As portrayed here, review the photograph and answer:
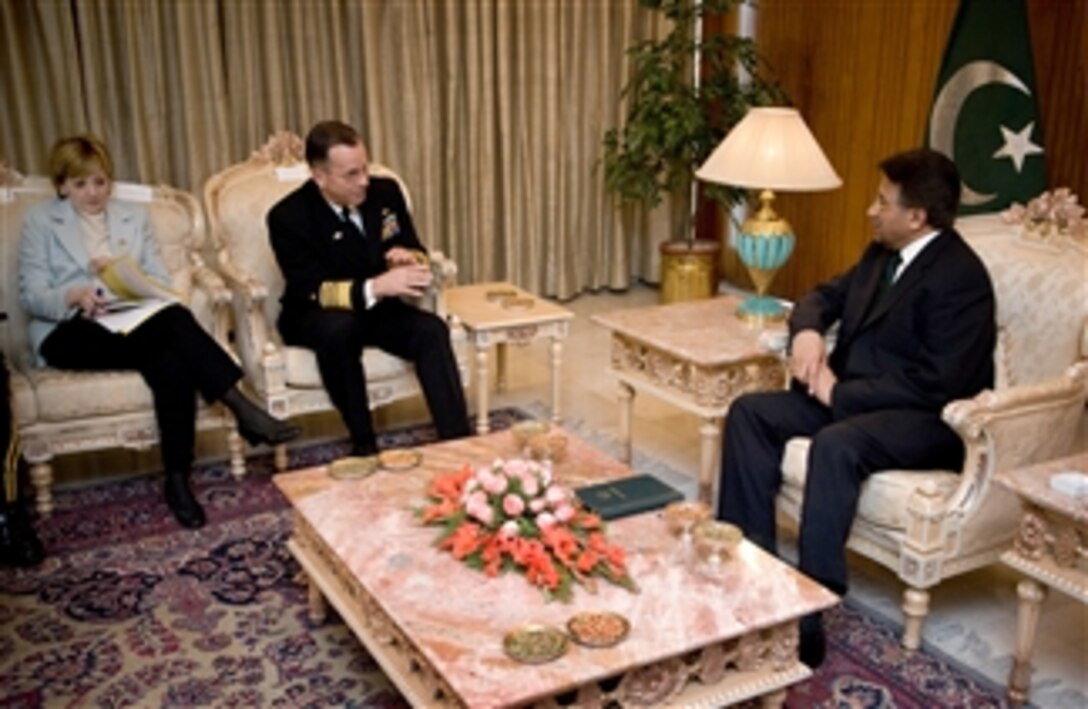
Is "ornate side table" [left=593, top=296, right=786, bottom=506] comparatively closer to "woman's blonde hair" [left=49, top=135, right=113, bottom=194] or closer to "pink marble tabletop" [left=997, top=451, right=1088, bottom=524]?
"pink marble tabletop" [left=997, top=451, right=1088, bottom=524]

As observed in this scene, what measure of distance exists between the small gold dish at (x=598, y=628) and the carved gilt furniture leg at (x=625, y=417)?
1.66 metres

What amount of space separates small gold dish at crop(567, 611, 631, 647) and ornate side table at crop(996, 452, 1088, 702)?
0.93 meters

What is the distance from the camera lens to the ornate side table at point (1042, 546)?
2195 millimetres

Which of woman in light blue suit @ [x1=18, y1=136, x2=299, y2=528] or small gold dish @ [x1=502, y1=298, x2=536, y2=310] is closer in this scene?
woman in light blue suit @ [x1=18, y1=136, x2=299, y2=528]

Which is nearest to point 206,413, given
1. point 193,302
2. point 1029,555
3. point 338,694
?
point 193,302

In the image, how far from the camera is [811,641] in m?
2.50

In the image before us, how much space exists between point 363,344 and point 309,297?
0.24 metres

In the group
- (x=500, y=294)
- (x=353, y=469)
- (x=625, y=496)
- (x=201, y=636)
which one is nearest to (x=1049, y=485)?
(x=625, y=496)

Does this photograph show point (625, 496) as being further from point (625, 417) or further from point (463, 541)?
point (625, 417)

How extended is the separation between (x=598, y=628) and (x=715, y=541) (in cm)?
36

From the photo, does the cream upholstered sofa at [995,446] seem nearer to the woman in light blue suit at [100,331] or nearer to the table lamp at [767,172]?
the table lamp at [767,172]

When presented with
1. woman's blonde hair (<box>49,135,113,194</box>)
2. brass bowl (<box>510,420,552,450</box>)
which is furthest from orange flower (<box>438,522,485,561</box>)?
woman's blonde hair (<box>49,135,113,194</box>)

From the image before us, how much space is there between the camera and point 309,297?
11.8 ft

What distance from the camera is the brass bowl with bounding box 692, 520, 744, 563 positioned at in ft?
7.16
